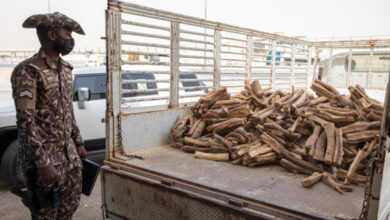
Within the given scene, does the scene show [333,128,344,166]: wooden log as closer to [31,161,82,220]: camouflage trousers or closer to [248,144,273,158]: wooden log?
[248,144,273,158]: wooden log

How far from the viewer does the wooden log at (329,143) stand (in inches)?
125

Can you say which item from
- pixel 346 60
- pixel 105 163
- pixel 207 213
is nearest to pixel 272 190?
pixel 207 213

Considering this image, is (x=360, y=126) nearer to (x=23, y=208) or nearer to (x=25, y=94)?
(x=25, y=94)

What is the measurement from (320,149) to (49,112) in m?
2.86

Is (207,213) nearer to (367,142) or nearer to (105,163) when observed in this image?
(105,163)

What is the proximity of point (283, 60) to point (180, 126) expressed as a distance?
4093 millimetres

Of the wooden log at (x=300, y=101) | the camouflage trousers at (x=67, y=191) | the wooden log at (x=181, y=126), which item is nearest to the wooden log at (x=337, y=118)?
the wooden log at (x=300, y=101)

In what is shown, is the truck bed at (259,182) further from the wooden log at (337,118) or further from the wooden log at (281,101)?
the wooden log at (281,101)

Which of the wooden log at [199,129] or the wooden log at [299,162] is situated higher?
the wooden log at [199,129]

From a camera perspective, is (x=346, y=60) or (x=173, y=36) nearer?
(x=173, y=36)

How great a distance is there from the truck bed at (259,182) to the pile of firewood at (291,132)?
112 millimetres

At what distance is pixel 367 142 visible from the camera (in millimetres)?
3396

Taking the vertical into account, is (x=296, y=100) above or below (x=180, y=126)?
above

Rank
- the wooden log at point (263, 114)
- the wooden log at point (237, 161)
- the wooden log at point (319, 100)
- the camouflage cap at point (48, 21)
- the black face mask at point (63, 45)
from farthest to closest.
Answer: the wooden log at point (319, 100) → the wooden log at point (263, 114) → the wooden log at point (237, 161) → the black face mask at point (63, 45) → the camouflage cap at point (48, 21)
